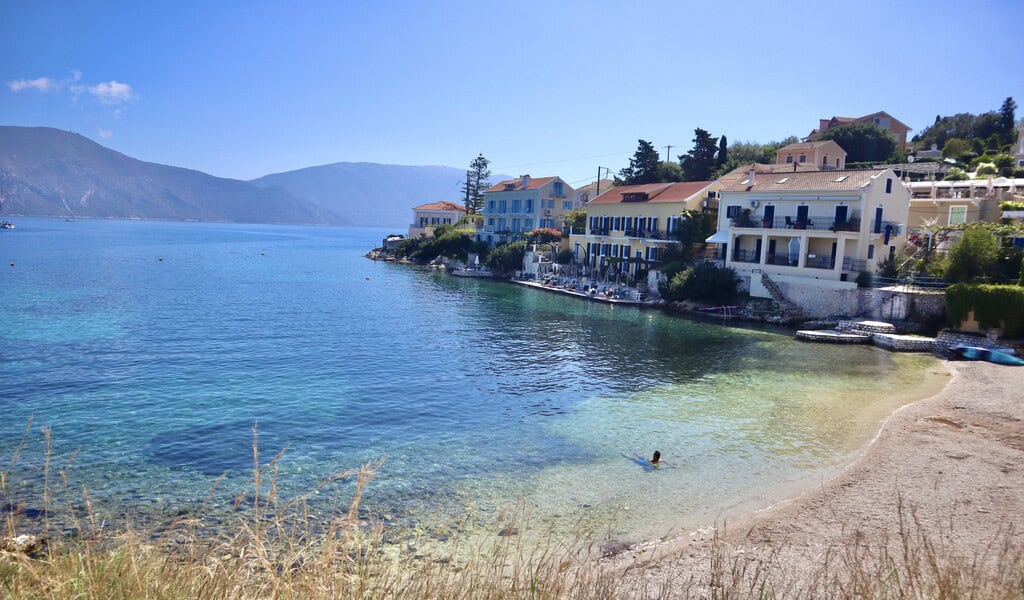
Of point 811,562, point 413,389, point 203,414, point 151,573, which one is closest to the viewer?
point 151,573

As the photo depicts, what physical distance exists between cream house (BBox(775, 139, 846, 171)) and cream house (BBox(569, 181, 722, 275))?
14.6 meters

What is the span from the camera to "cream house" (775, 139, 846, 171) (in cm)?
6144

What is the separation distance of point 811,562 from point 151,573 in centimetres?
1049

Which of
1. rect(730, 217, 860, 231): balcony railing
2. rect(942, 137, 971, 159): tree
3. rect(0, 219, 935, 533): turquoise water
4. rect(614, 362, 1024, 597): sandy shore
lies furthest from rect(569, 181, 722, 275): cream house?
rect(942, 137, 971, 159): tree

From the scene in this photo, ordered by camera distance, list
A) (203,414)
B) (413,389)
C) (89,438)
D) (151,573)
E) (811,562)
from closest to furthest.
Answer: (151,573) < (811,562) < (89,438) < (203,414) < (413,389)

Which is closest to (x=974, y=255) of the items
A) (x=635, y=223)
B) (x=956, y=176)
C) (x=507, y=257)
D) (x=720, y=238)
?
(x=720, y=238)

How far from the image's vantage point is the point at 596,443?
17750 mm

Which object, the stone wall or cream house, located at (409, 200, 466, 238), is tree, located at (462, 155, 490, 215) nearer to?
cream house, located at (409, 200, 466, 238)

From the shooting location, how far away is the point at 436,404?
2125 centimetres

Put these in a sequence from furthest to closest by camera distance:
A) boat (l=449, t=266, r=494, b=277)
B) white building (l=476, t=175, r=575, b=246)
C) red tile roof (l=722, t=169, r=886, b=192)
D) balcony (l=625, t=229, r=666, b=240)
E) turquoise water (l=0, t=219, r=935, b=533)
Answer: white building (l=476, t=175, r=575, b=246) < boat (l=449, t=266, r=494, b=277) < balcony (l=625, t=229, r=666, b=240) < red tile roof (l=722, t=169, r=886, b=192) < turquoise water (l=0, t=219, r=935, b=533)

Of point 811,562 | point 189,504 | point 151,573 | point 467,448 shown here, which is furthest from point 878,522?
point 189,504

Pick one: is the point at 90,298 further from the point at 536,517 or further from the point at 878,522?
the point at 878,522

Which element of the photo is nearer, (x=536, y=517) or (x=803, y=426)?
(x=536, y=517)

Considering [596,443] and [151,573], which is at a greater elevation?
[151,573]
